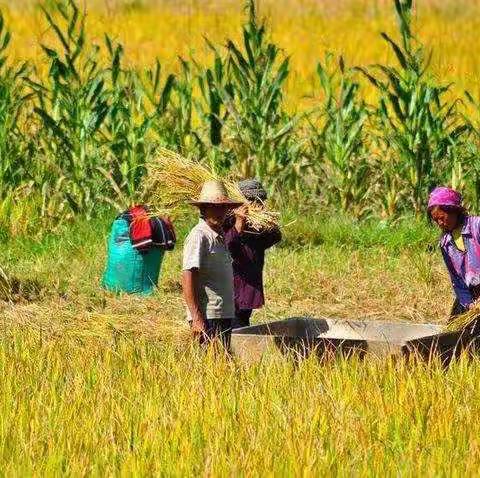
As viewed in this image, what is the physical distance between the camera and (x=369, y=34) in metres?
21.3

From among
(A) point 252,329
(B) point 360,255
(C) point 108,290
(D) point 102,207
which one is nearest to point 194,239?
(A) point 252,329

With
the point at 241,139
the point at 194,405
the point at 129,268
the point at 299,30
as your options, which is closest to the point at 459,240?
the point at 194,405

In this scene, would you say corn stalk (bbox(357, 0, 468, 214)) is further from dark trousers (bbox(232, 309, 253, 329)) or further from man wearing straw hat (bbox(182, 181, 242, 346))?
man wearing straw hat (bbox(182, 181, 242, 346))

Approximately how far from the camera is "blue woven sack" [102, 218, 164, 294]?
10625mm

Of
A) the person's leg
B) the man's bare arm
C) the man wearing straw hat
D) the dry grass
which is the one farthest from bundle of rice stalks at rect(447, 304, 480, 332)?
the dry grass

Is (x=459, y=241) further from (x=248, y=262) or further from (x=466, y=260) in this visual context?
(x=248, y=262)

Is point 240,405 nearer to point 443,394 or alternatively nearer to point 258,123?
point 443,394

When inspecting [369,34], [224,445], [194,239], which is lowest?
[224,445]

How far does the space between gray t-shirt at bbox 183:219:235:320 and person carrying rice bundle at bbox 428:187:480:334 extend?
1008 mm

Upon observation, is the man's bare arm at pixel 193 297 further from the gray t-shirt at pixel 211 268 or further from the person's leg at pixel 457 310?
the person's leg at pixel 457 310

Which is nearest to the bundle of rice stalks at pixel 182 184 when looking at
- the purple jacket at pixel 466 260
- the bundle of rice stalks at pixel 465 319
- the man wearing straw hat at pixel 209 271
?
the man wearing straw hat at pixel 209 271

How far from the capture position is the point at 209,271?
7.55 meters

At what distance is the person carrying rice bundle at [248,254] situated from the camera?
8164 mm

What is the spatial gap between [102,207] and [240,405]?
6.76 m
